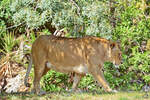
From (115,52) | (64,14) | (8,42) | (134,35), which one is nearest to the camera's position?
(115,52)

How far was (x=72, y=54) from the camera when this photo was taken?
29.1ft

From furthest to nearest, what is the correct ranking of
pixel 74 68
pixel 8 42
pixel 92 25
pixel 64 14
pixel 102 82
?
pixel 8 42
pixel 92 25
pixel 64 14
pixel 74 68
pixel 102 82

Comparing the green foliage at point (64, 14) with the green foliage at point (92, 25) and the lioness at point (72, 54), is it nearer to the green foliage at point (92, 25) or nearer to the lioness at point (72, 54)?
the green foliage at point (92, 25)

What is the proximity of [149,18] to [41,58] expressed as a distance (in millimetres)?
6043

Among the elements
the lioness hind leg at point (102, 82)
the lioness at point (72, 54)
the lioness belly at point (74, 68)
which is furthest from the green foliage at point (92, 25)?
the lioness hind leg at point (102, 82)

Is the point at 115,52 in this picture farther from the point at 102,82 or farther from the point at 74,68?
the point at 74,68

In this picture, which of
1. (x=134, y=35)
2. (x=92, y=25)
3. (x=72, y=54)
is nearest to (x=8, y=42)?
(x=92, y=25)

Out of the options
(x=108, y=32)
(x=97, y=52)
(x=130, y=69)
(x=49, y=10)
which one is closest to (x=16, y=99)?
(x=97, y=52)

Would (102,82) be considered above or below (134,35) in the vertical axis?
below

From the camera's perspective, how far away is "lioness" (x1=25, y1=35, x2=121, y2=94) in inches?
344

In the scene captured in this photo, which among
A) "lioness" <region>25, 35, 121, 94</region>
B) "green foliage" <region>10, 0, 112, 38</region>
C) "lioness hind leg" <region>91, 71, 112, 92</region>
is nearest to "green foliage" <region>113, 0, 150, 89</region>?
"green foliage" <region>10, 0, 112, 38</region>

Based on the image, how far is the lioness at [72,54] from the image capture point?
28.7ft

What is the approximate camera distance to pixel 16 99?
6855 mm

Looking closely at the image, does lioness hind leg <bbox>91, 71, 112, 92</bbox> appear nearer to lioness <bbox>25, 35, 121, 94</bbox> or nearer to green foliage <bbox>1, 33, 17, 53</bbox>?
lioness <bbox>25, 35, 121, 94</bbox>
